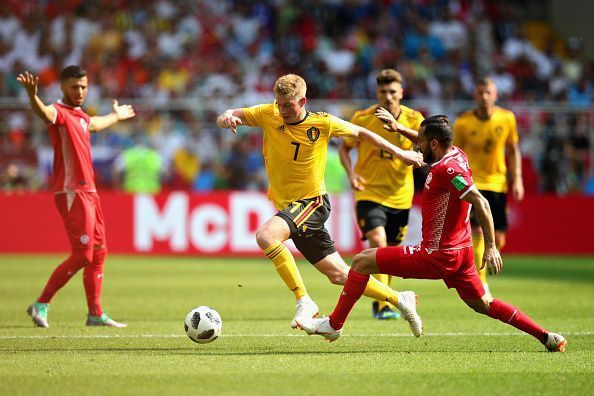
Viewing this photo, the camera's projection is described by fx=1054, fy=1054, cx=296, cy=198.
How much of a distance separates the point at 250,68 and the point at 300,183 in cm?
1770

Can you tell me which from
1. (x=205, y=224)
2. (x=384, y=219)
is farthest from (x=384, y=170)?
(x=205, y=224)

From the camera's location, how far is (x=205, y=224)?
2217 centimetres

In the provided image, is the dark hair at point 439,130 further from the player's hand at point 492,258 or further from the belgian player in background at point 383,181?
the belgian player in background at point 383,181

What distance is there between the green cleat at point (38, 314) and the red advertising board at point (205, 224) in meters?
11.2

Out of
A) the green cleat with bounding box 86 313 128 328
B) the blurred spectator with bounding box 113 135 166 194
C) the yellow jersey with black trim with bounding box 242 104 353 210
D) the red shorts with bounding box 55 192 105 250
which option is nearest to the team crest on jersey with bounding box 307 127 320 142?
the yellow jersey with black trim with bounding box 242 104 353 210

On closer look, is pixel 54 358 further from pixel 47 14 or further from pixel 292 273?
pixel 47 14

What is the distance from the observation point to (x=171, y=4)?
2820cm

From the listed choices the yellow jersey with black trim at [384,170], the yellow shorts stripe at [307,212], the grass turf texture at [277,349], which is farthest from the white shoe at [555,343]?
the yellow jersey with black trim at [384,170]

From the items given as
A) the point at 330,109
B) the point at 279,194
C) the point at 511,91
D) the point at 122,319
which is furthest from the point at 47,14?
the point at 279,194

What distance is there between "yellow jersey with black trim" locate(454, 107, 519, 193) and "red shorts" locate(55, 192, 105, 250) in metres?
4.81

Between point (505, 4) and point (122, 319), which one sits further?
point (505, 4)

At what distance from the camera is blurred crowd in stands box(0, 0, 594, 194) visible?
2319 cm

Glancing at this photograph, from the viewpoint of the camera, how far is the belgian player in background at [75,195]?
10.7m

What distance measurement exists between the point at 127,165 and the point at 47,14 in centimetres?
680
